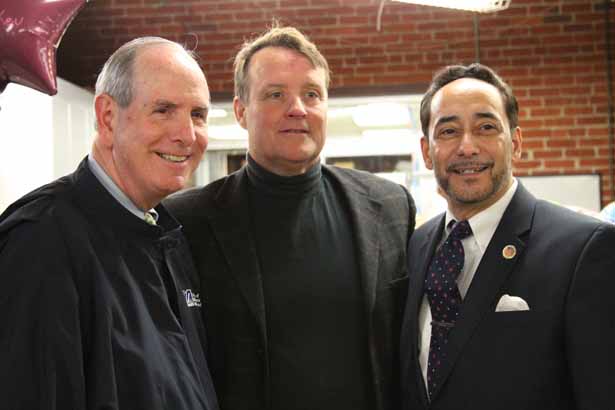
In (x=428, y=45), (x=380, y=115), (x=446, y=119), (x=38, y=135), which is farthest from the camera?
(x=380, y=115)

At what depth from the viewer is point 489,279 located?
1803 millimetres

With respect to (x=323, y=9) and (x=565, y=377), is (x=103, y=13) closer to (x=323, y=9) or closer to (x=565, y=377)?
(x=323, y=9)

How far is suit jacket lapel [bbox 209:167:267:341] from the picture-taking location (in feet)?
6.79

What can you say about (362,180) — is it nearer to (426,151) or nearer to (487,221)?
(426,151)

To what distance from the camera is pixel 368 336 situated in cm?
211

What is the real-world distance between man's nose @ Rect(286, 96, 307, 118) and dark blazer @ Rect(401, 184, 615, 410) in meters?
0.74

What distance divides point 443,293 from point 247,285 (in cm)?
61

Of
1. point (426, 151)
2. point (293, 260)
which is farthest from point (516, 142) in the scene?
point (293, 260)

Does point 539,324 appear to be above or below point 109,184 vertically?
below

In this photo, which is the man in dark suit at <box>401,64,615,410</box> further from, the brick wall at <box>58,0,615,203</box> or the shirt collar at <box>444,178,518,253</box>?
the brick wall at <box>58,0,615,203</box>

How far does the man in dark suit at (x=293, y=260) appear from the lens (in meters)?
2.07

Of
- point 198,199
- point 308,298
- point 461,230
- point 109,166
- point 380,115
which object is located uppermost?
point 380,115

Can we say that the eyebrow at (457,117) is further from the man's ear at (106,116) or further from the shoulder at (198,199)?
the man's ear at (106,116)

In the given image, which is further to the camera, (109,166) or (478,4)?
(478,4)
